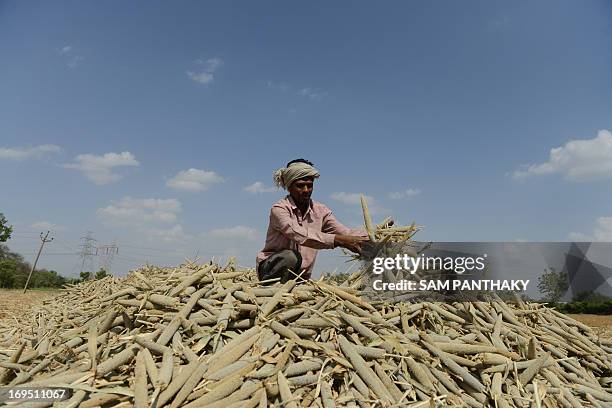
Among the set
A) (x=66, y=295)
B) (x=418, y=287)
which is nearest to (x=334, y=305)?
(x=418, y=287)

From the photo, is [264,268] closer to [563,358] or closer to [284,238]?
[284,238]

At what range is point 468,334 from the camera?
3082mm

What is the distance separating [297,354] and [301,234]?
131cm

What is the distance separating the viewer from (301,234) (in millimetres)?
3693

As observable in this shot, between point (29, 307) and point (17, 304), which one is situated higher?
point (17, 304)

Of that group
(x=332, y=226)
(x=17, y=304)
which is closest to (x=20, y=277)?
(x=17, y=304)

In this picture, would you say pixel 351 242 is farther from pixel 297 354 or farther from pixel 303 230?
pixel 297 354

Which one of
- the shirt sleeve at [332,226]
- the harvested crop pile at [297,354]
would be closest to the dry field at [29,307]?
the harvested crop pile at [297,354]

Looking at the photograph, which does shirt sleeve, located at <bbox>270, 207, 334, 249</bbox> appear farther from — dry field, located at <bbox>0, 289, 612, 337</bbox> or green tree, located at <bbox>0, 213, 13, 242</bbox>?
green tree, located at <bbox>0, 213, 13, 242</bbox>

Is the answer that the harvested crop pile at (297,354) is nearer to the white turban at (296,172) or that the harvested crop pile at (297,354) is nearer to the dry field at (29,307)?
the white turban at (296,172)

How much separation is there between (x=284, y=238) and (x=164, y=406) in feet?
6.66

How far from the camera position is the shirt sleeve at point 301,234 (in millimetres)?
3660

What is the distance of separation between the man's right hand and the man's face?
61 centimetres

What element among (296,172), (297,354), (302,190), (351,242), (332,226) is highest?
(296,172)
